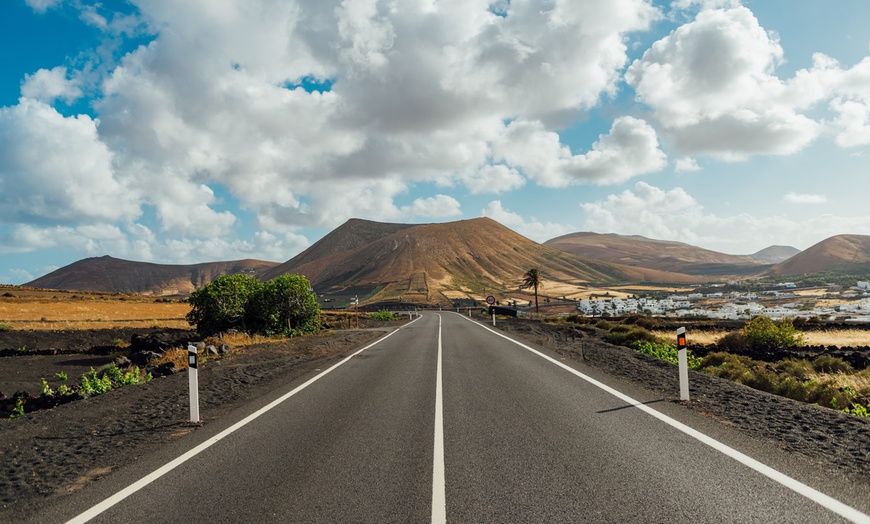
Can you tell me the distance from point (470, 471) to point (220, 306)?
2865 centimetres

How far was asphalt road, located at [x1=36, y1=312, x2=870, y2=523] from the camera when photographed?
14.4ft

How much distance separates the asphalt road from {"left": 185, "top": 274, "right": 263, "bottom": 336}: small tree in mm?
23519

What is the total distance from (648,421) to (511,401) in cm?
250

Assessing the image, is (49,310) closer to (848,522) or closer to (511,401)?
(511,401)

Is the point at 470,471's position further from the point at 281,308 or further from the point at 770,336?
the point at 281,308

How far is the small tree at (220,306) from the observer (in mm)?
30484

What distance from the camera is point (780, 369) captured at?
16.0m

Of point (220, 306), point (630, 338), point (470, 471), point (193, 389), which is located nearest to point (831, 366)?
point (630, 338)

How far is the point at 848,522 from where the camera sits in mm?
3977

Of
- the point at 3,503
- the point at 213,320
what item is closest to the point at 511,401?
the point at 3,503

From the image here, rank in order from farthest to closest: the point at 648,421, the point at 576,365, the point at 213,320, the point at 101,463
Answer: the point at 213,320 → the point at 576,365 → the point at 648,421 → the point at 101,463

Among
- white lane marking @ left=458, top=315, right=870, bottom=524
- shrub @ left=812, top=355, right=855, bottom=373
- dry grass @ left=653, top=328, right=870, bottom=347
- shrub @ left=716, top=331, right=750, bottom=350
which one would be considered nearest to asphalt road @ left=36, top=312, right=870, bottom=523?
white lane marking @ left=458, top=315, right=870, bottom=524

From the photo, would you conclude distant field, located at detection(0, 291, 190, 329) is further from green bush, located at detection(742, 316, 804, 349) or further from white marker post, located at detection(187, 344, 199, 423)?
green bush, located at detection(742, 316, 804, 349)

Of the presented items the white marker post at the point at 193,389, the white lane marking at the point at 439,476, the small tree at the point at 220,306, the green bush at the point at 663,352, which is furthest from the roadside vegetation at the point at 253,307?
the white lane marking at the point at 439,476
